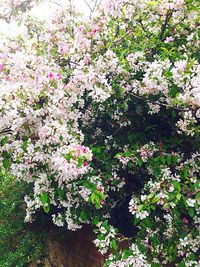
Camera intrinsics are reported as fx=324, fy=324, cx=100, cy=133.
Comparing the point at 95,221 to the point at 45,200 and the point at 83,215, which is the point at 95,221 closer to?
the point at 83,215

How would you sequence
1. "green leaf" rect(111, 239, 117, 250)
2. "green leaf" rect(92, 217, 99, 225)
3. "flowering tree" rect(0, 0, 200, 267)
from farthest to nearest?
1. "green leaf" rect(92, 217, 99, 225)
2. "green leaf" rect(111, 239, 117, 250)
3. "flowering tree" rect(0, 0, 200, 267)

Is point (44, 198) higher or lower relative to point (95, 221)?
lower

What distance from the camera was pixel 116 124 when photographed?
387 cm

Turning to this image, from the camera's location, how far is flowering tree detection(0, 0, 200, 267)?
2.71 metres

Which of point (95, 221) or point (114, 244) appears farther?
point (95, 221)

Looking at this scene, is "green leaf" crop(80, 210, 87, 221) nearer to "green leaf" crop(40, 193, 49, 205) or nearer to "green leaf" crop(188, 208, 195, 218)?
"green leaf" crop(40, 193, 49, 205)

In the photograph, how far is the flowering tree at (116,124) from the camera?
271 cm

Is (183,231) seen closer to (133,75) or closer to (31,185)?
(133,75)

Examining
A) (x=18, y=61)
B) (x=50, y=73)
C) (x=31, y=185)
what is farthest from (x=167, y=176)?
(x=31, y=185)

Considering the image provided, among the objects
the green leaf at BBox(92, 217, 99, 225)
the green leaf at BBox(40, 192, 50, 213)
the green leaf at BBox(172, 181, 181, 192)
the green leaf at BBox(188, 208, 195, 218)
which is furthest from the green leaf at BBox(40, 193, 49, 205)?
the green leaf at BBox(188, 208, 195, 218)

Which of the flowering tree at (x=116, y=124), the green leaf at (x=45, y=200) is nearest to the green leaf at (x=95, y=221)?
the flowering tree at (x=116, y=124)

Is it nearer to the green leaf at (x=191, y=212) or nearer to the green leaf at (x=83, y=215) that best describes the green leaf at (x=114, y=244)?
the green leaf at (x=83, y=215)

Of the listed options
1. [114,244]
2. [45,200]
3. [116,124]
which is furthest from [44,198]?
[116,124]

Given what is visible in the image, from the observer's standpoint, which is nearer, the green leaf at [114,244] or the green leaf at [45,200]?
the green leaf at [45,200]
